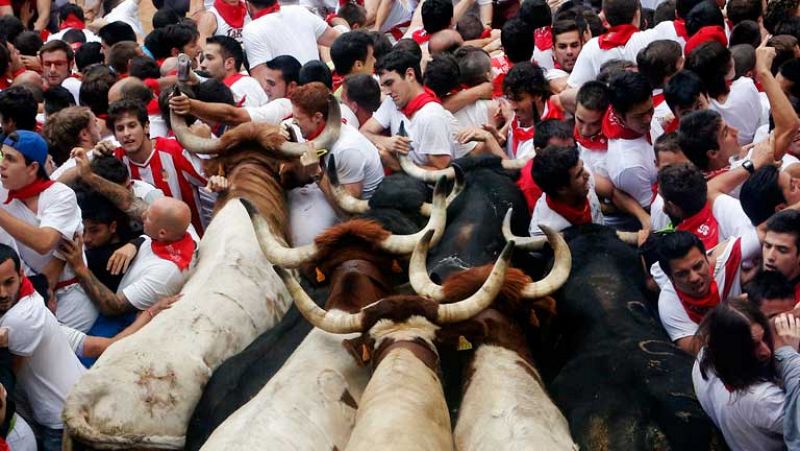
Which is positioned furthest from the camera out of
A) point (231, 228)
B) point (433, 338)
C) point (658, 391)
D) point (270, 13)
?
point (270, 13)

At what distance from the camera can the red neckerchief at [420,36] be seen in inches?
531

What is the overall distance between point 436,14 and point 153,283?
17.1ft

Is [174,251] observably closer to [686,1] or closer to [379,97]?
[379,97]

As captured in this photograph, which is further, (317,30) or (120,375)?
(317,30)

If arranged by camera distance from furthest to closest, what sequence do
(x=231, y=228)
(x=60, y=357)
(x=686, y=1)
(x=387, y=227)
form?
(x=686, y=1) → (x=231, y=228) → (x=387, y=227) → (x=60, y=357)

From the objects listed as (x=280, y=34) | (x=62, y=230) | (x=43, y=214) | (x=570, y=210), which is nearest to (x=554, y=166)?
(x=570, y=210)

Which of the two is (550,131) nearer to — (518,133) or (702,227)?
(518,133)

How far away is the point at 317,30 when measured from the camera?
1295cm

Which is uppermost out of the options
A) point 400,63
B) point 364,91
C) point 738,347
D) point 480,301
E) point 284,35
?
point 738,347

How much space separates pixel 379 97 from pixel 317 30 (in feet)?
8.98

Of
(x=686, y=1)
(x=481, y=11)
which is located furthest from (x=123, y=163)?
(x=481, y=11)

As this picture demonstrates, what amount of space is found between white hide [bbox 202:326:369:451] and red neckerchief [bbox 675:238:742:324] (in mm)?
1786

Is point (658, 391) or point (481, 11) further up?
point (658, 391)

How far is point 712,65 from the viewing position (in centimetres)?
889
